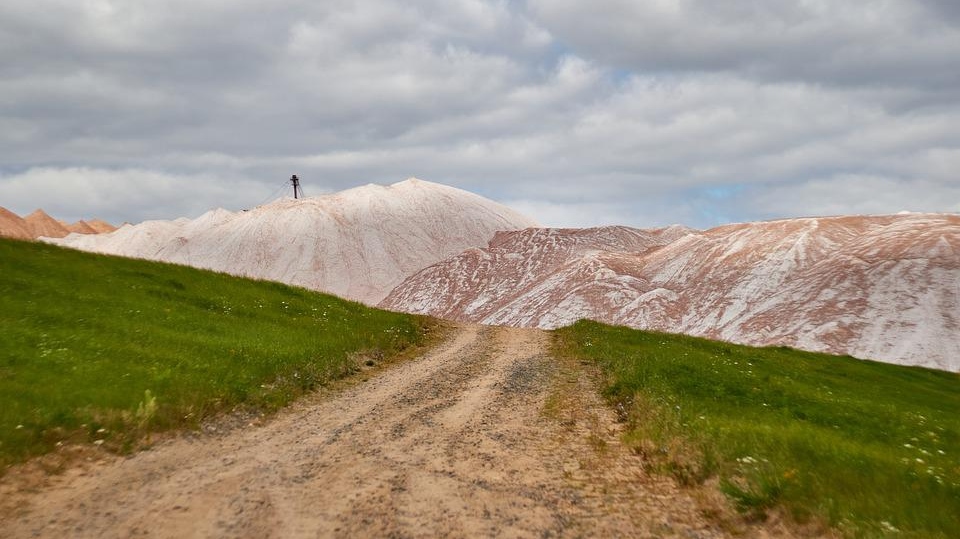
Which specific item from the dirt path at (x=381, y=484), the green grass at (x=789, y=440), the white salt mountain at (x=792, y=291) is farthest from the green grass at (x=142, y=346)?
the white salt mountain at (x=792, y=291)

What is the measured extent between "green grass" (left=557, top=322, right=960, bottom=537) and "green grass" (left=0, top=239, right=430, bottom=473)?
11.8 meters

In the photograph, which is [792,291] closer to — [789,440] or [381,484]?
[789,440]

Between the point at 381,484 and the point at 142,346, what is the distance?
14.2 m

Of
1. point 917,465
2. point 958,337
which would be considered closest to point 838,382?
point 917,465

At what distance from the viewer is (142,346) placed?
22.0 meters

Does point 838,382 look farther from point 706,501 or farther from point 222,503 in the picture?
point 222,503

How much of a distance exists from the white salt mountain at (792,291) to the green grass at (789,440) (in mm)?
116418

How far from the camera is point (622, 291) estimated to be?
17325 centimetres

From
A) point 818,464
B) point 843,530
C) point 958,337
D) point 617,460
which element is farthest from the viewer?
point 958,337

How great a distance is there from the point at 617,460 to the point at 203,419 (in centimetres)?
1141

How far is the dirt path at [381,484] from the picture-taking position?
10297mm

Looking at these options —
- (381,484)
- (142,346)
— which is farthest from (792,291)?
(381,484)

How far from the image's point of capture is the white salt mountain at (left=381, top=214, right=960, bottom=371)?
13712 cm

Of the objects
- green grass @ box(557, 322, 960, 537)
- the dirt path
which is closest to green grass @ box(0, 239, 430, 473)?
the dirt path
